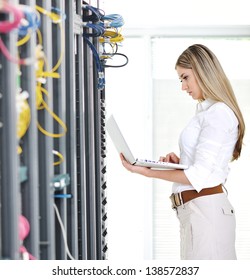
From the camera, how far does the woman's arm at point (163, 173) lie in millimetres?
2562

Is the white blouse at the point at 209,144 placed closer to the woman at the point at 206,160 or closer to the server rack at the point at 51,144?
the woman at the point at 206,160

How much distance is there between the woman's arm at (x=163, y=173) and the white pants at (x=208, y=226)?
0.43 feet

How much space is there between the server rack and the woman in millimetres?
391

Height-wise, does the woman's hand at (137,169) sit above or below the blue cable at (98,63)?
below

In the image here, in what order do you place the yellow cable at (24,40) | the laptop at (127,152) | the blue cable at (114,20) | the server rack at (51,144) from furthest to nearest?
the blue cable at (114,20) → the laptop at (127,152) → the yellow cable at (24,40) → the server rack at (51,144)

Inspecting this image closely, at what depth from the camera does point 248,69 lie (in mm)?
4992

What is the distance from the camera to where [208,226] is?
2.63 meters

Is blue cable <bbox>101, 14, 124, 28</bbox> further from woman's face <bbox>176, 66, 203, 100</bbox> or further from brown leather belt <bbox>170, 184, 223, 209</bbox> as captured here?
brown leather belt <bbox>170, 184, 223, 209</bbox>

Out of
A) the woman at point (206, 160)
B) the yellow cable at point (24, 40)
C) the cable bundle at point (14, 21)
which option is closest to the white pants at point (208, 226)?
the woman at point (206, 160)

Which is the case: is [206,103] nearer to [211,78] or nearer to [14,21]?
[211,78]

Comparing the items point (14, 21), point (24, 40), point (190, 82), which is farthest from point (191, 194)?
point (14, 21)

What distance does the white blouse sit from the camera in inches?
99.1

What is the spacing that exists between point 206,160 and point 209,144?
7 centimetres

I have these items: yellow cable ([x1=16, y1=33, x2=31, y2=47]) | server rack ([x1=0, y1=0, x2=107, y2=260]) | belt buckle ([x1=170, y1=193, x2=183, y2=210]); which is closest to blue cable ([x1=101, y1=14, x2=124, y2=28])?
server rack ([x1=0, y1=0, x2=107, y2=260])
